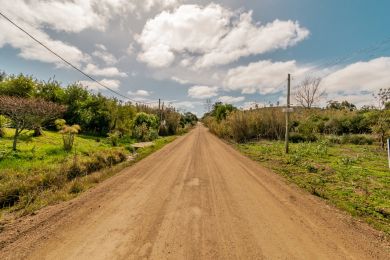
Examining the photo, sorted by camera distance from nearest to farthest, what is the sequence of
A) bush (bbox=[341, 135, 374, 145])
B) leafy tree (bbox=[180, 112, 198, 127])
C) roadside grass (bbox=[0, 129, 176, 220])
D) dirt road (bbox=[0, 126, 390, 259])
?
dirt road (bbox=[0, 126, 390, 259]) → roadside grass (bbox=[0, 129, 176, 220]) → bush (bbox=[341, 135, 374, 145]) → leafy tree (bbox=[180, 112, 198, 127])

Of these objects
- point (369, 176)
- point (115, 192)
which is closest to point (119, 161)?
point (115, 192)

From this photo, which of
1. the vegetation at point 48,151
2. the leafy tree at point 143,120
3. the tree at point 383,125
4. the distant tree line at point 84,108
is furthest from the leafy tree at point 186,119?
the tree at point 383,125

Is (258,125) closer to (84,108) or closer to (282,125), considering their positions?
(282,125)

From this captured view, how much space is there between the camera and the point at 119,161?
44.1ft

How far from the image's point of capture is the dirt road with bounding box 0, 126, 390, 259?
383 cm

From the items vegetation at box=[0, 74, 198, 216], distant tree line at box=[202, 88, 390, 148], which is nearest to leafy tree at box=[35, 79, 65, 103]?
vegetation at box=[0, 74, 198, 216]

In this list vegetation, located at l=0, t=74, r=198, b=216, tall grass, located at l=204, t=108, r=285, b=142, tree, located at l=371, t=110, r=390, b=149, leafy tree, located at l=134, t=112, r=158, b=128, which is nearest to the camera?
vegetation, located at l=0, t=74, r=198, b=216

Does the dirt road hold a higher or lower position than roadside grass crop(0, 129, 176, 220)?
lower

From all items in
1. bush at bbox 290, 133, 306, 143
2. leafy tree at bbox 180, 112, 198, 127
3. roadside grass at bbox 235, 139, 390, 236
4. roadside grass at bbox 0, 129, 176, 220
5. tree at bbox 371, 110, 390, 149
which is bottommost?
roadside grass at bbox 235, 139, 390, 236

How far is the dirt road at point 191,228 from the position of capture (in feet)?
12.6

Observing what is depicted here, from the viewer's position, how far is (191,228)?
4.65 meters

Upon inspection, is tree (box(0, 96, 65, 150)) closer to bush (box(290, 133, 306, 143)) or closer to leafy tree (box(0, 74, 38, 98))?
leafy tree (box(0, 74, 38, 98))

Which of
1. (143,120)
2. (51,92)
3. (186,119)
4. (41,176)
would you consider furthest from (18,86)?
(186,119)

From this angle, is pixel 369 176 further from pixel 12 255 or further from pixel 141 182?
pixel 12 255
